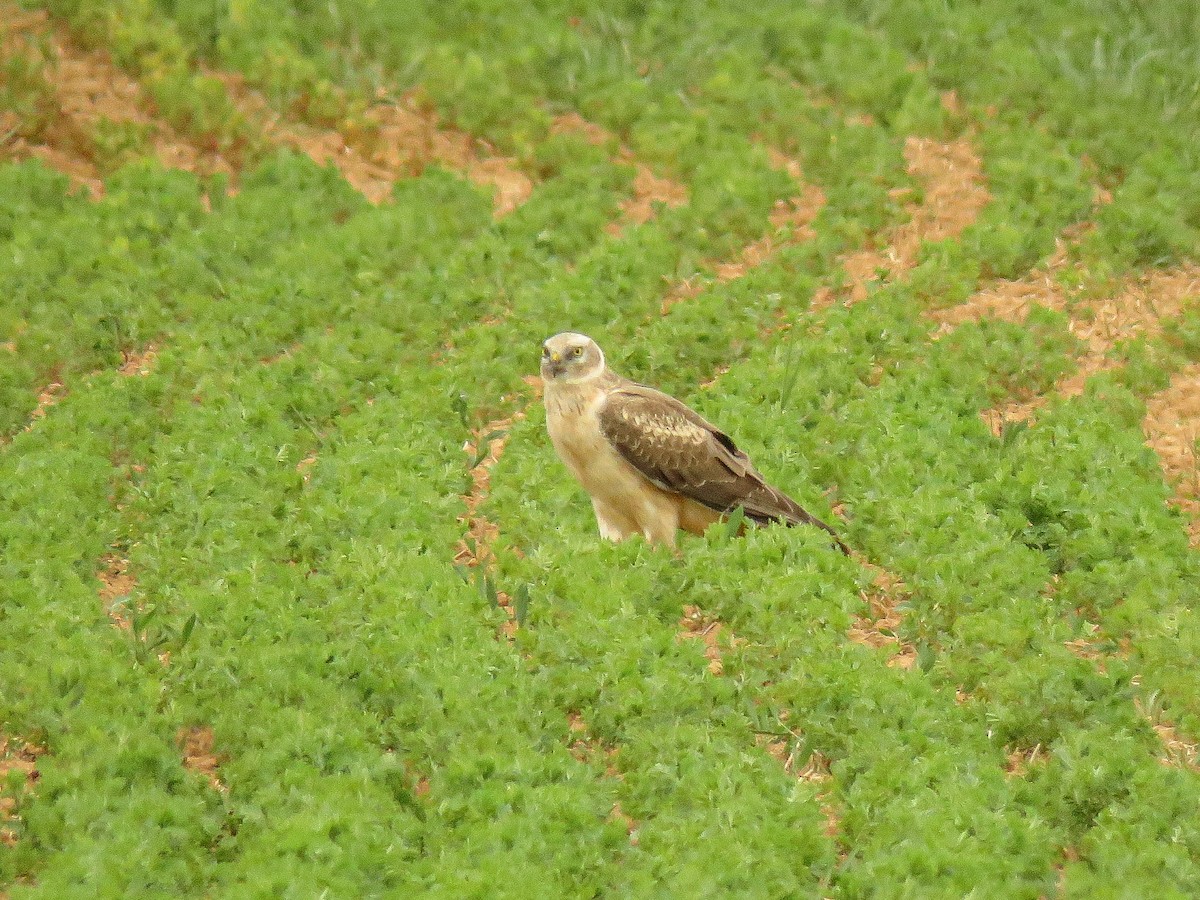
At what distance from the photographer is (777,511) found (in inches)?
423

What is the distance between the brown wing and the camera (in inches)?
416

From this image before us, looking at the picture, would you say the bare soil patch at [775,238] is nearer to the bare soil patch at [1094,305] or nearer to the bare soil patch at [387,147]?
the bare soil patch at [1094,305]

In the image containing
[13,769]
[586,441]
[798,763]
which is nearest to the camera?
[13,769]

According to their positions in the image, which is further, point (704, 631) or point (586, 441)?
point (586, 441)

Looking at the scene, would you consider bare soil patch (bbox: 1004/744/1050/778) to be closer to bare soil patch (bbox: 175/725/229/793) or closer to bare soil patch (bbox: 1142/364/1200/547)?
bare soil patch (bbox: 1142/364/1200/547)

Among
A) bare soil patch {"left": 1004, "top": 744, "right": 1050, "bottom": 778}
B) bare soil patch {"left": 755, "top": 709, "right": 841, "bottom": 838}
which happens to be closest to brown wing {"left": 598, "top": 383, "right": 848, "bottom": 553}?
bare soil patch {"left": 755, "top": 709, "right": 841, "bottom": 838}

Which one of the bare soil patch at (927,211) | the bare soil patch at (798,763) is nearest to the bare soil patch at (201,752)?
the bare soil patch at (798,763)

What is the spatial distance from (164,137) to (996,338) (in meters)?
8.49

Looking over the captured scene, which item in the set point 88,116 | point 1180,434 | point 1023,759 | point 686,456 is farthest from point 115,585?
point 1180,434

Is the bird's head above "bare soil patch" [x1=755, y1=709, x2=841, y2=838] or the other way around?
above

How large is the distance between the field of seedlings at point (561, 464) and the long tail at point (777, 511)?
0.34 metres

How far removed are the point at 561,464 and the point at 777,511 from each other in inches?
69.2

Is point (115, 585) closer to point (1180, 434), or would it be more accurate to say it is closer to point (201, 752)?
point (201, 752)

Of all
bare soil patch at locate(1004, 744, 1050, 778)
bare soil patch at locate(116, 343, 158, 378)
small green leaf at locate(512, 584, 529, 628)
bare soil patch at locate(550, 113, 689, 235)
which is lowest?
bare soil patch at locate(116, 343, 158, 378)
